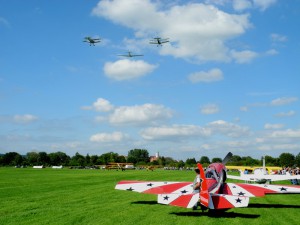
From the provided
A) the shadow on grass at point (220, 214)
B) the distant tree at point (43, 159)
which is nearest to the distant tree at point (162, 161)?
the distant tree at point (43, 159)

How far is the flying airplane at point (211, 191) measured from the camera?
10.2 metres

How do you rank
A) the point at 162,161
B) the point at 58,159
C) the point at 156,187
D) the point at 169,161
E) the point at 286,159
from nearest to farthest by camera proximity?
1. the point at 156,187
2. the point at 286,159
3. the point at 58,159
4. the point at 162,161
5. the point at 169,161

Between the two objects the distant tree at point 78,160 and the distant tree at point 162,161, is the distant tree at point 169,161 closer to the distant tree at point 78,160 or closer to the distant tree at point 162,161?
the distant tree at point 162,161

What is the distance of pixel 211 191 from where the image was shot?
11.8m

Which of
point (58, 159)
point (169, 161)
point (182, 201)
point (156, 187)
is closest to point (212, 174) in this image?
point (182, 201)

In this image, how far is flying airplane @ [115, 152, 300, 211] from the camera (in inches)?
402

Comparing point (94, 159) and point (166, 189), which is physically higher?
point (94, 159)

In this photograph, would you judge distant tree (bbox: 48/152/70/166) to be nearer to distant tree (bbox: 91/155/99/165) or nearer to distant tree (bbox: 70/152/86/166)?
distant tree (bbox: 70/152/86/166)

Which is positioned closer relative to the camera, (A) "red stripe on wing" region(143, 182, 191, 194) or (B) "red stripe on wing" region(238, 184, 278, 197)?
(B) "red stripe on wing" region(238, 184, 278, 197)

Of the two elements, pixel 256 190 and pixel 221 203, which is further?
pixel 256 190

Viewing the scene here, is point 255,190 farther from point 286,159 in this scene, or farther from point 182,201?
point 286,159

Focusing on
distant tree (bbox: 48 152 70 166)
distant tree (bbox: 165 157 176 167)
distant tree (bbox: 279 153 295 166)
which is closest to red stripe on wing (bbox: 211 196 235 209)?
distant tree (bbox: 279 153 295 166)

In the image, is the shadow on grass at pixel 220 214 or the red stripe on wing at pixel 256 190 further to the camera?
the red stripe on wing at pixel 256 190

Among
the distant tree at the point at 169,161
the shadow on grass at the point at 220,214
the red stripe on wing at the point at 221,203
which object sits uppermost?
the distant tree at the point at 169,161
